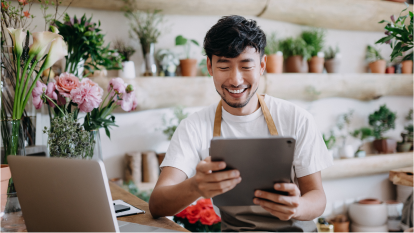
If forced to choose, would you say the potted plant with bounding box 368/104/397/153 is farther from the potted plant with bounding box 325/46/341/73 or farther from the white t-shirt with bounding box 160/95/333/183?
the white t-shirt with bounding box 160/95/333/183

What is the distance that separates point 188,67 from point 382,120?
7.72ft

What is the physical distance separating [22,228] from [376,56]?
378 cm

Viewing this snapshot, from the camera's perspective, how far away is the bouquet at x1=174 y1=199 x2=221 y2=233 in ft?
6.92

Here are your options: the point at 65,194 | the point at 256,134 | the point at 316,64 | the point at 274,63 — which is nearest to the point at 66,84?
the point at 65,194

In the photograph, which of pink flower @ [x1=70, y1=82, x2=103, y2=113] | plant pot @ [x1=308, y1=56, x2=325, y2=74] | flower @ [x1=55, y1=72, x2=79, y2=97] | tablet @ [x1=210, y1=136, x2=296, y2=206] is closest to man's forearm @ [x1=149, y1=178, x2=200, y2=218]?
tablet @ [x1=210, y1=136, x2=296, y2=206]

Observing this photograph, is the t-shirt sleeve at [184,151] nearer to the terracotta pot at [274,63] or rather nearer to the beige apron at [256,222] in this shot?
the beige apron at [256,222]

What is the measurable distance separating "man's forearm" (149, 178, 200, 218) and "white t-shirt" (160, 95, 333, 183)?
0.48 feet

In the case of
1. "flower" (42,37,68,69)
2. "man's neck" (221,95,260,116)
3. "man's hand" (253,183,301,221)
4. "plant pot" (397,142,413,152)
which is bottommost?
"plant pot" (397,142,413,152)

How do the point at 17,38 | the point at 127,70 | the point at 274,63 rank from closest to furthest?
the point at 17,38, the point at 127,70, the point at 274,63

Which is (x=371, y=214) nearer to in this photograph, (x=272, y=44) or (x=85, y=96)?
(x=272, y=44)

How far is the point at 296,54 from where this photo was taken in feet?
10.4

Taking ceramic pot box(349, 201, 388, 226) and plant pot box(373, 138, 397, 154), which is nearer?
ceramic pot box(349, 201, 388, 226)

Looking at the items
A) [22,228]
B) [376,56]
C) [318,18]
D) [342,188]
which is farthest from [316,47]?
[22,228]

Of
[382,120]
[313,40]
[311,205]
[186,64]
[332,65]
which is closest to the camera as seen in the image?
[311,205]
